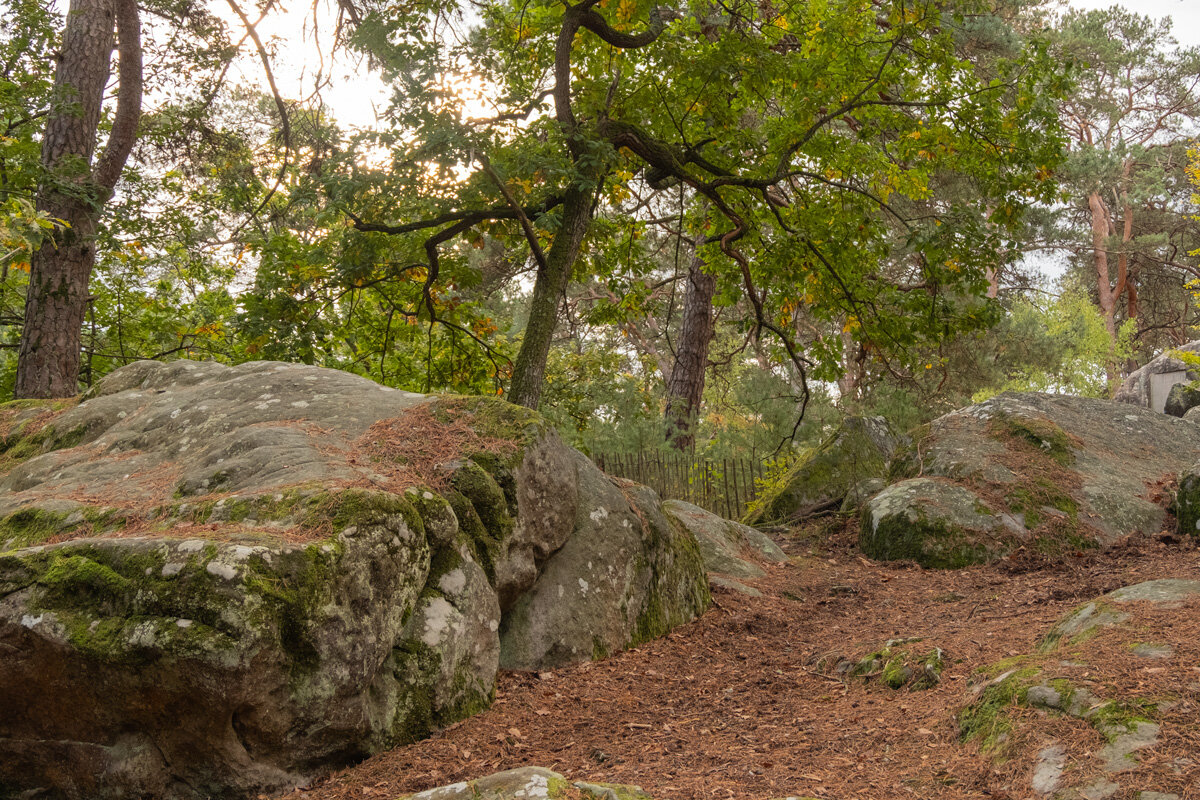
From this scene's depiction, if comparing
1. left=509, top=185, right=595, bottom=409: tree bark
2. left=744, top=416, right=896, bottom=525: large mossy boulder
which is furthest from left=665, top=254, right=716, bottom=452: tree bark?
left=509, top=185, right=595, bottom=409: tree bark

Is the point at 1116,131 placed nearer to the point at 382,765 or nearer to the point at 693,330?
the point at 693,330

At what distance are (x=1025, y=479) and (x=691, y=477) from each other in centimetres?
443

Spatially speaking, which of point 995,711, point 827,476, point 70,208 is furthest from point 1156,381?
point 70,208

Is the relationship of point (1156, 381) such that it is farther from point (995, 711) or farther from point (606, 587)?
point (995, 711)

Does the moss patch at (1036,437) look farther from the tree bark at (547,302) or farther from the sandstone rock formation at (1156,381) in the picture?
the sandstone rock formation at (1156,381)

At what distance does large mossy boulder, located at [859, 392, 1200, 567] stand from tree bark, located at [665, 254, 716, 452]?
3.31 metres

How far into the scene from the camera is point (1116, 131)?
2417 centimetres

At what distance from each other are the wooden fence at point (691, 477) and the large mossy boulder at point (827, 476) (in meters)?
0.51

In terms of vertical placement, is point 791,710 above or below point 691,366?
below

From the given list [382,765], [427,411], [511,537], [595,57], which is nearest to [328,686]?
[382,765]

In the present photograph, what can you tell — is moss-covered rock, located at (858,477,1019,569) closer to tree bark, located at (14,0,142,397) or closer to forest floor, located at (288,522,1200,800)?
forest floor, located at (288,522,1200,800)

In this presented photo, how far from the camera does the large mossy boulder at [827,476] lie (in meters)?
9.86

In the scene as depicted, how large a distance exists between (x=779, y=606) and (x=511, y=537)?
2.83 metres

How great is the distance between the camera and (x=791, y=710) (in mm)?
3617
